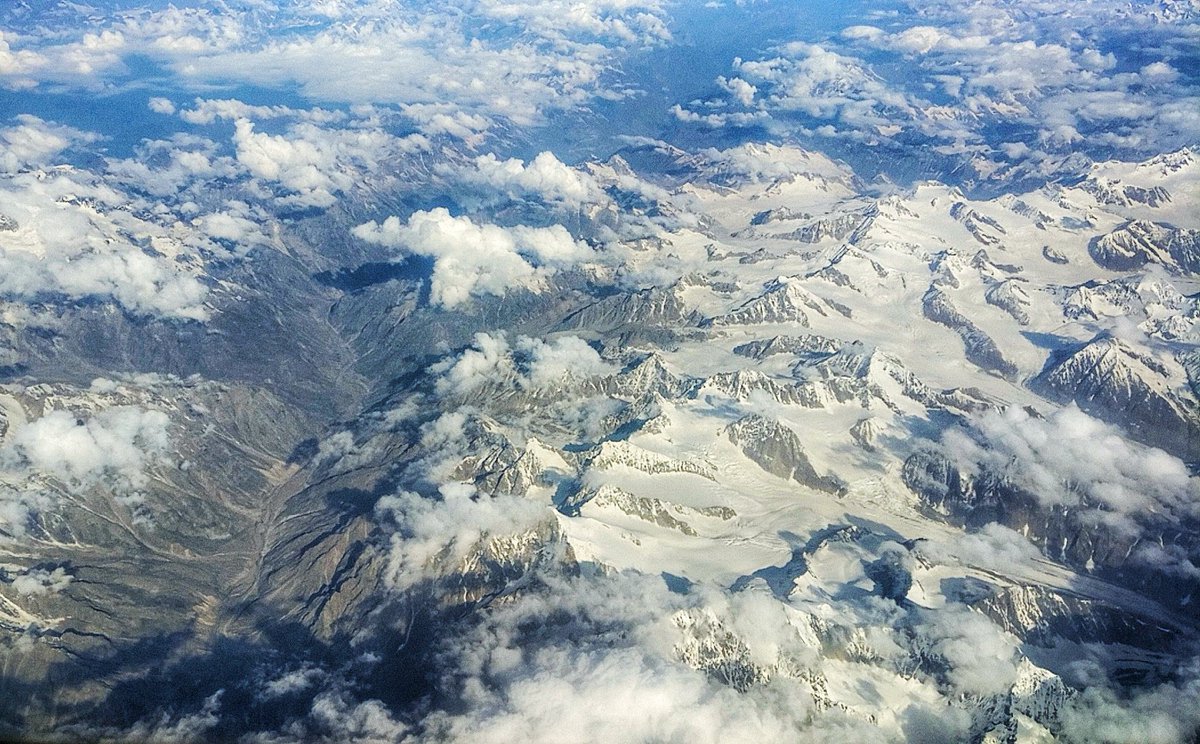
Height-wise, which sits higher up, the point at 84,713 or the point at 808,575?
the point at 808,575

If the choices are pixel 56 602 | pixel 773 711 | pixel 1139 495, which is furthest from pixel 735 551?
pixel 56 602

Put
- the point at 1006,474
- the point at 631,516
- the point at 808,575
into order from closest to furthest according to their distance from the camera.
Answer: the point at 808,575 → the point at 631,516 → the point at 1006,474

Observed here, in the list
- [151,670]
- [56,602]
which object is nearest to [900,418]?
[151,670]

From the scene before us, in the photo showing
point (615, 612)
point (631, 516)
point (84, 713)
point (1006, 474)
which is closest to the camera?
point (615, 612)

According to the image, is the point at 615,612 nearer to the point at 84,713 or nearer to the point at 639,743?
the point at 639,743

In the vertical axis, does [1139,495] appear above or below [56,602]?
above

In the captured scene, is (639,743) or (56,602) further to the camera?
(56,602)

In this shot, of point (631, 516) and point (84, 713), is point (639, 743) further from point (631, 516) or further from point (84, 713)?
point (84, 713)

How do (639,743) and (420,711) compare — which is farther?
(420,711)

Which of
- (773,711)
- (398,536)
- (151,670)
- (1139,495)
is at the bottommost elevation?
(151,670)

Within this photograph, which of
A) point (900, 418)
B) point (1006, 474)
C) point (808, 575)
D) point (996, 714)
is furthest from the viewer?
point (900, 418)
